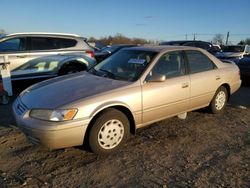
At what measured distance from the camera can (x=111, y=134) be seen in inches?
161

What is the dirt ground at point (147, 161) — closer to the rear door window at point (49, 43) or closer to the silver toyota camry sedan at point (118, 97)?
the silver toyota camry sedan at point (118, 97)

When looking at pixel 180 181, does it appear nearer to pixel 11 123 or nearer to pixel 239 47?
pixel 11 123

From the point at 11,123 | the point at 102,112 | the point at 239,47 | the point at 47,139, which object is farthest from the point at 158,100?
the point at 239,47

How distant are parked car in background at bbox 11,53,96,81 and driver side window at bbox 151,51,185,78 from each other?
4.32m

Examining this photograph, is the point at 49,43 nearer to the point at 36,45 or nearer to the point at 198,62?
the point at 36,45

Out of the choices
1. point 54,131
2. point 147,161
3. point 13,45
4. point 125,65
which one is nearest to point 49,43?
point 13,45

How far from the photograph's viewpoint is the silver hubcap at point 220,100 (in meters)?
6.00

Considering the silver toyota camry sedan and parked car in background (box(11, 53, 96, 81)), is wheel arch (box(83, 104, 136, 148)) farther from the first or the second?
parked car in background (box(11, 53, 96, 81))

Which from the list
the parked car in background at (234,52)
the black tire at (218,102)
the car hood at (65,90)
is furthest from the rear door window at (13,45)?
the parked car in background at (234,52)

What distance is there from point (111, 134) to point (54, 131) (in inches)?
33.9

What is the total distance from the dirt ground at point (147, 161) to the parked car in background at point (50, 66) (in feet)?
10.2

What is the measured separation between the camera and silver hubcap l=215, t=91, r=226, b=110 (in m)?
6.00

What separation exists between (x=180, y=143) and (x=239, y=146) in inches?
36.4

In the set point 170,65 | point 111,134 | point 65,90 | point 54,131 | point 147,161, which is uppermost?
point 170,65
